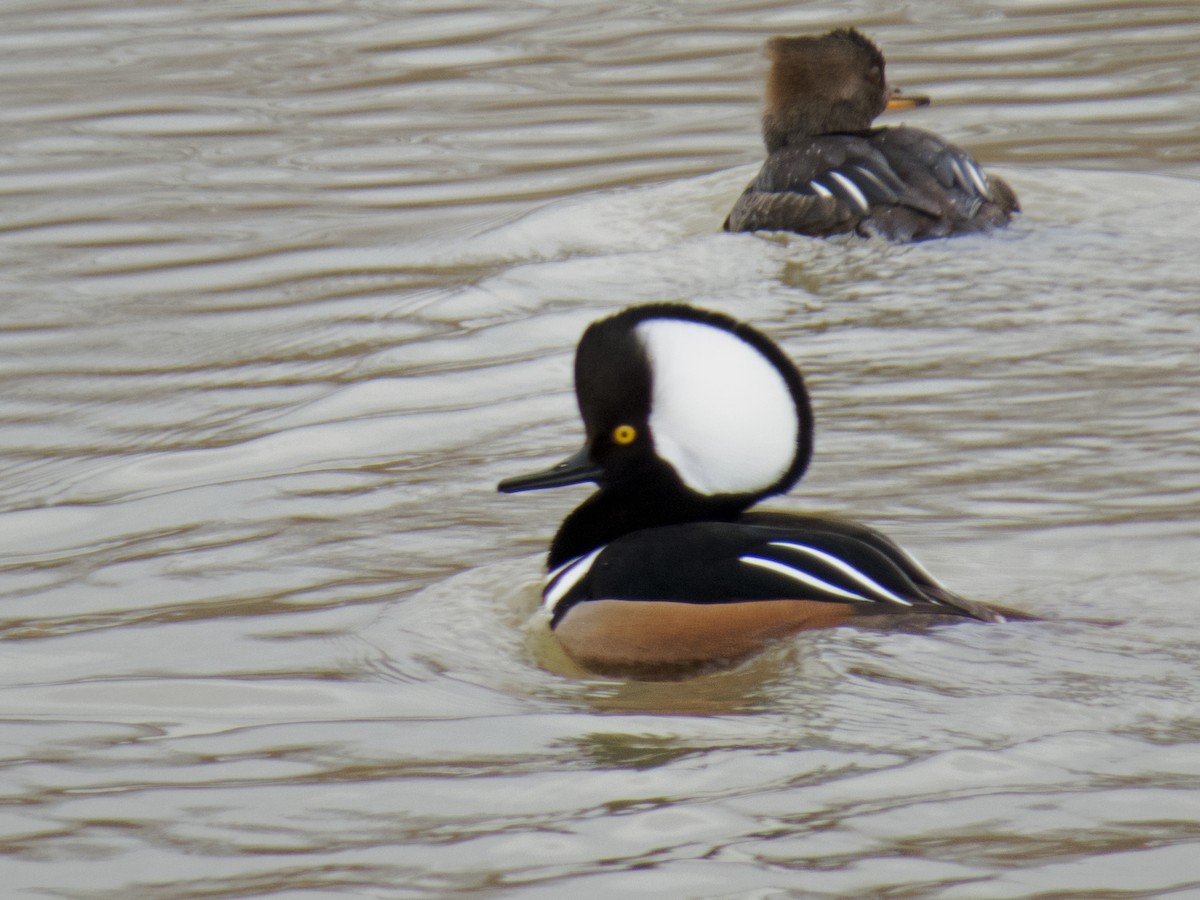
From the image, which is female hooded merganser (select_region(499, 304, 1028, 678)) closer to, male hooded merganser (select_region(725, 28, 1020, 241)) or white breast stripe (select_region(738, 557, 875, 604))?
white breast stripe (select_region(738, 557, 875, 604))

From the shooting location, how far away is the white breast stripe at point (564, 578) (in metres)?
4.31

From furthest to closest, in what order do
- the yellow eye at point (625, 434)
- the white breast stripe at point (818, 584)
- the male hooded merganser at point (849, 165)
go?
the male hooded merganser at point (849, 165)
the yellow eye at point (625, 434)
the white breast stripe at point (818, 584)

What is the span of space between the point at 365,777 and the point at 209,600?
4.24ft

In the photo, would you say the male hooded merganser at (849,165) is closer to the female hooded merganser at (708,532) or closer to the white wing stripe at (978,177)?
the white wing stripe at (978,177)

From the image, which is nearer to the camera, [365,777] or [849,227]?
[365,777]

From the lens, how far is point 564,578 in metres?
4.37

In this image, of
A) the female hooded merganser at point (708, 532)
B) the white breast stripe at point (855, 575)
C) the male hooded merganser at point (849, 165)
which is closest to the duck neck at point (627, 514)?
the female hooded merganser at point (708, 532)

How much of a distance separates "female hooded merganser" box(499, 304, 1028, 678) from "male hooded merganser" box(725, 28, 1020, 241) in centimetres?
365

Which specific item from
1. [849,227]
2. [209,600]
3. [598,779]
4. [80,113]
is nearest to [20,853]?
[598,779]

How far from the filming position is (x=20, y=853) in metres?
3.23

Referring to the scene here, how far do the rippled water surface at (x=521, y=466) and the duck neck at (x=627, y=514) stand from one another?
0.60 feet

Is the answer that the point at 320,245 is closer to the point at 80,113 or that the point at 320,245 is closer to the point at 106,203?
the point at 106,203

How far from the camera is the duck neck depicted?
4258 mm

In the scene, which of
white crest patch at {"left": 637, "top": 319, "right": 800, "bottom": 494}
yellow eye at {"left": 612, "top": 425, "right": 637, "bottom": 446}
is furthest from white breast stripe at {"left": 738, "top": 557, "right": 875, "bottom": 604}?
yellow eye at {"left": 612, "top": 425, "right": 637, "bottom": 446}
